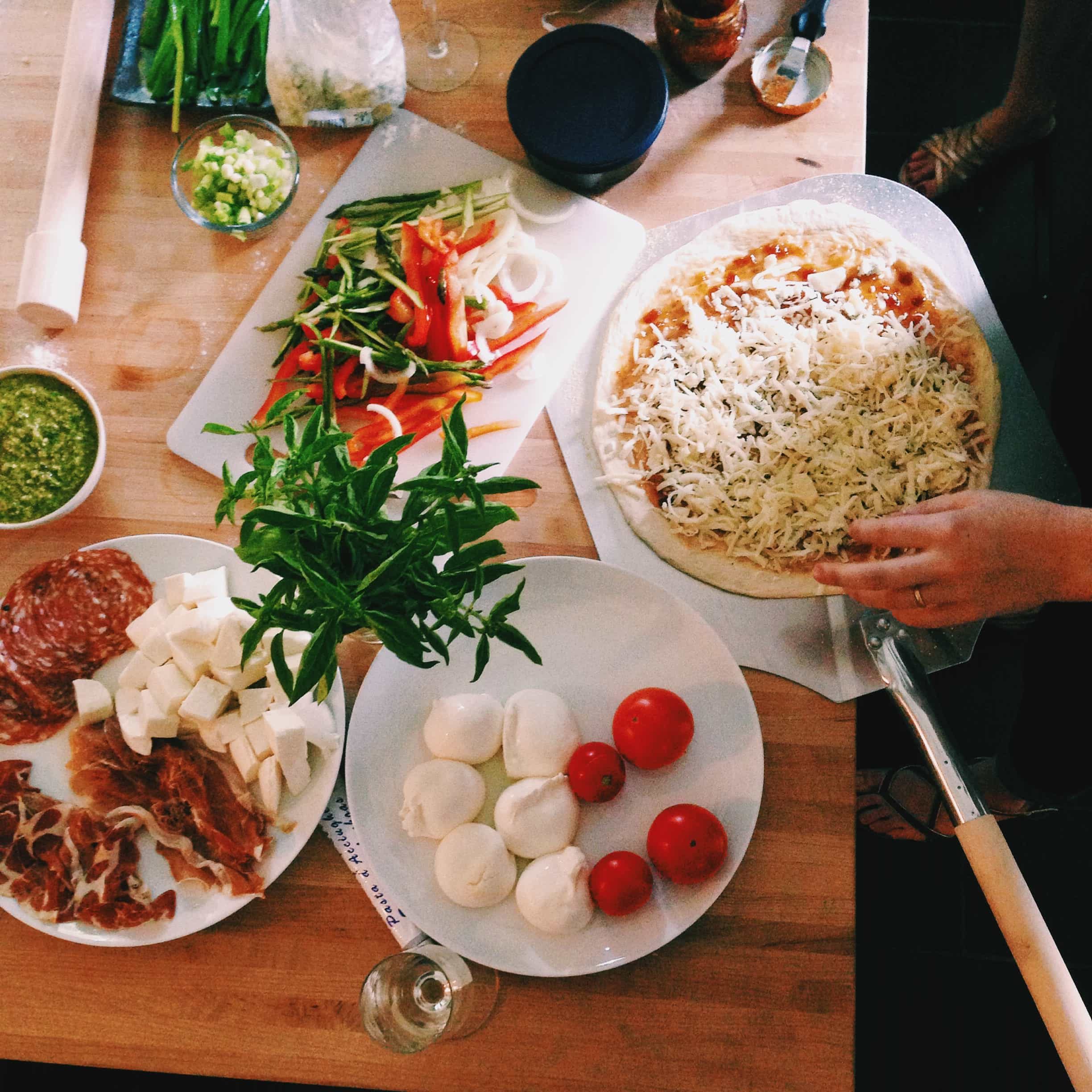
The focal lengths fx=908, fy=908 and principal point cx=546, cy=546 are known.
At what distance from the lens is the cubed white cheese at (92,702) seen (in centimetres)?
155

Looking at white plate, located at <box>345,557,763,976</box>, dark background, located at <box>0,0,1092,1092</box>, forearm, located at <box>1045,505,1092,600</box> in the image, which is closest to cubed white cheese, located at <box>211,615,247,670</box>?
white plate, located at <box>345,557,763,976</box>

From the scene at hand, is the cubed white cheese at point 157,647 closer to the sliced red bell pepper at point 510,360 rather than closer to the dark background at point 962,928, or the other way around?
the sliced red bell pepper at point 510,360

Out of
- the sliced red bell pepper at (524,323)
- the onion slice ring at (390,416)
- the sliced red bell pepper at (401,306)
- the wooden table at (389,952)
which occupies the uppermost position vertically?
the sliced red bell pepper at (401,306)

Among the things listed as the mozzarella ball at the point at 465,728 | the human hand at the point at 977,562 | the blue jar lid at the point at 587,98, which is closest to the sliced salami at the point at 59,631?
the mozzarella ball at the point at 465,728

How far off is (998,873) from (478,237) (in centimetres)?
142

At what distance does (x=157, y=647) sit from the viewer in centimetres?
155

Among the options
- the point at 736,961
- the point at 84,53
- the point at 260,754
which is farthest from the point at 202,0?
the point at 736,961

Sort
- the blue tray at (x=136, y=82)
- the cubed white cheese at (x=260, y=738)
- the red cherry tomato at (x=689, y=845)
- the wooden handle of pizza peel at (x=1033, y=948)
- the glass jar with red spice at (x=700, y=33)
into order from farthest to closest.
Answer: the blue tray at (x=136, y=82), the glass jar with red spice at (x=700, y=33), the cubed white cheese at (x=260, y=738), the red cherry tomato at (x=689, y=845), the wooden handle of pizza peel at (x=1033, y=948)

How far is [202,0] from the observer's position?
5.99ft

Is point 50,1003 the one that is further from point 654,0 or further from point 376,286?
A: point 654,0

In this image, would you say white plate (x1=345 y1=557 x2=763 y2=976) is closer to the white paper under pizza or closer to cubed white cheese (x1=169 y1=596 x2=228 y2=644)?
the white paper under pizza

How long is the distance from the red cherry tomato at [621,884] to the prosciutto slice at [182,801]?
0.55 m

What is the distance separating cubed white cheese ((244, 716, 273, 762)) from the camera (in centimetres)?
149

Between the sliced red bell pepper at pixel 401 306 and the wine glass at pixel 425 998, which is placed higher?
the sliced red bell pepper at pixel 401 306
